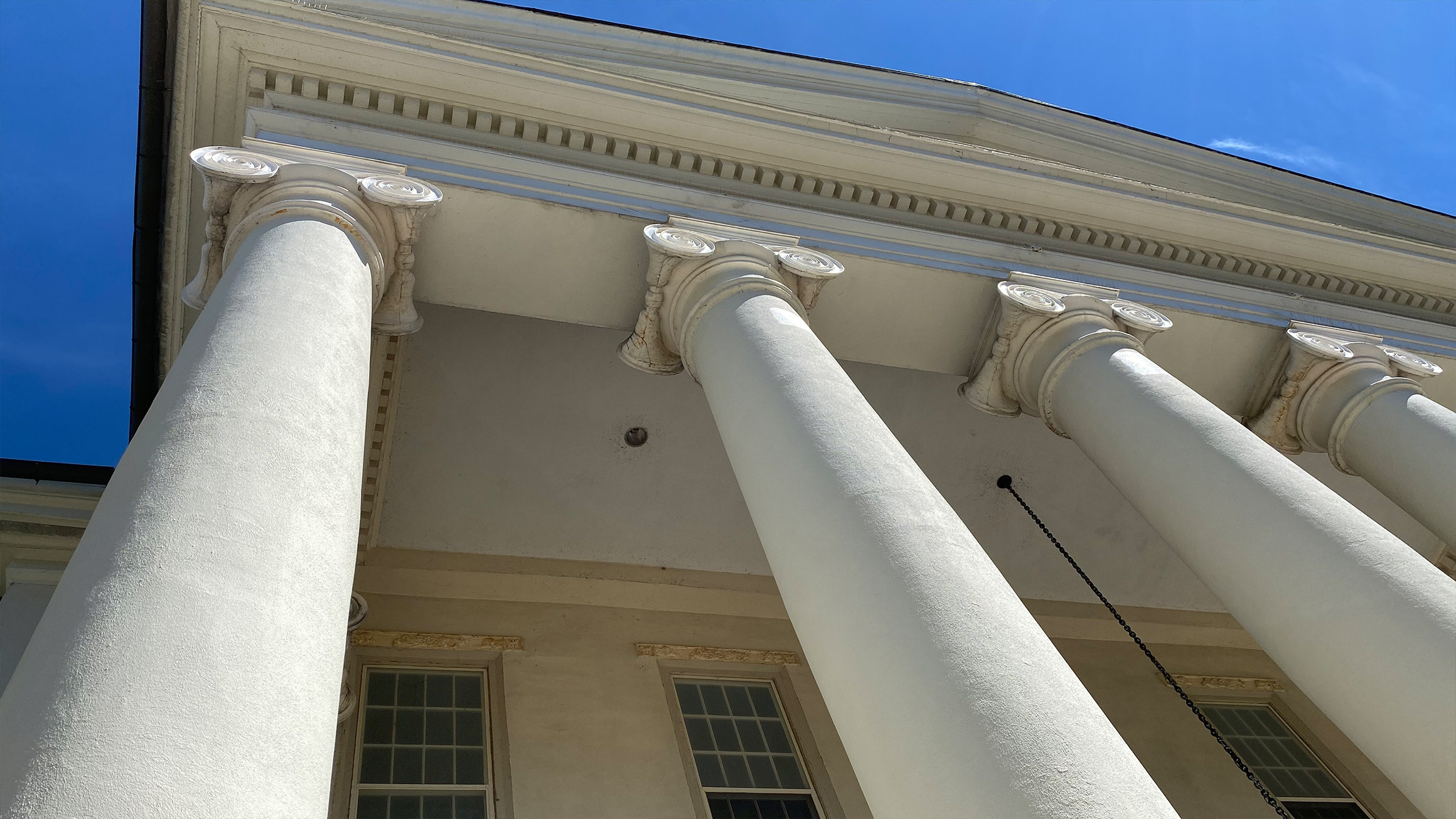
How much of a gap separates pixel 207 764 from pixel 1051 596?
18614 millimetres

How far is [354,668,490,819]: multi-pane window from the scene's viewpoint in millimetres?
12828

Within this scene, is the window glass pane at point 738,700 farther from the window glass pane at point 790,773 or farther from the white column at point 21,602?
the white column at point 21,602

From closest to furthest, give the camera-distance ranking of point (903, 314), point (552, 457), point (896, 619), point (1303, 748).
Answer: point (896, 619) → point (903, 314) → point (552, 457) → point (1303, 748)

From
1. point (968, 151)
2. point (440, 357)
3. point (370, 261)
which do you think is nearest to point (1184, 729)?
point (968, 151)

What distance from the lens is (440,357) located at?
53.5ft

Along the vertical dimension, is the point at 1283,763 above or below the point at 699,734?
below

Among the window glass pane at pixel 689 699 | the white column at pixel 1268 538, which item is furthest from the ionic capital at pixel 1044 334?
the window glass pane at pixel 689 699

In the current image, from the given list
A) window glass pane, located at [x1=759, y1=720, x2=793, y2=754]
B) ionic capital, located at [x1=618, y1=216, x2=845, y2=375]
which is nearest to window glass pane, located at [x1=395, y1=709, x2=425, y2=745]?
window glass pane, located at [x1=759, y1=720, x2=793, y2=754]

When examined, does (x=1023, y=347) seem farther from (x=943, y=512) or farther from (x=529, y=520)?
(x=529, y=520)

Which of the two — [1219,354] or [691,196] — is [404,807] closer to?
[691,196]

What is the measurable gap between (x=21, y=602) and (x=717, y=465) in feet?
34.0

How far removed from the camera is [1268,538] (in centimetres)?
906

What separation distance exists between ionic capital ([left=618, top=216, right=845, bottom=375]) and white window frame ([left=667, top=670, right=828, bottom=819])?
5577 millimetres

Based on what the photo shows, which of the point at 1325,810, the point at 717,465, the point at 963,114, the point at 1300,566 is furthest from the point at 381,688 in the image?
the point at 1325,810
